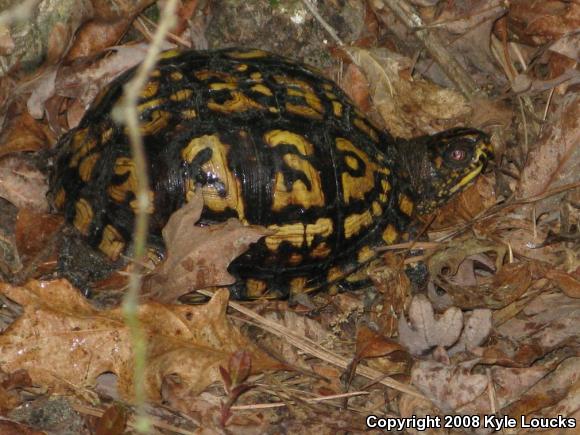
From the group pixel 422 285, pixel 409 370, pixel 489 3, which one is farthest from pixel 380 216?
pixel 489 3

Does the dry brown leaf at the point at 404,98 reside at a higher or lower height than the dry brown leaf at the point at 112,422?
higher

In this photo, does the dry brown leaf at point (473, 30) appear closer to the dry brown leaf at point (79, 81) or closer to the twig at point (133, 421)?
the dry brown leaf at point (79, 81)

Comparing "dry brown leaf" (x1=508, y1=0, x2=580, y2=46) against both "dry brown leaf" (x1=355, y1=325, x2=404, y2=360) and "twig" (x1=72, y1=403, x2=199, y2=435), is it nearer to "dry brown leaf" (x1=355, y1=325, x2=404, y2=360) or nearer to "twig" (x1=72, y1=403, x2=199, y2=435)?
"dry brown leaf" (x1=355, y1=325, x2=404, y2=360)

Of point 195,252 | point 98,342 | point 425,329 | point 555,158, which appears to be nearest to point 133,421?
point 98,342

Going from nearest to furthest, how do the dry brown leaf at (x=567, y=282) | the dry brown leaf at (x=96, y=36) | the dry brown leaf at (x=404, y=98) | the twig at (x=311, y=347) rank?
the twig at (x=311, y=347), the dry brown leaf at (x=567, y=282), the dry brown leaf at (x=96, y=36), the dry brown leaf at (x=404, y=98)

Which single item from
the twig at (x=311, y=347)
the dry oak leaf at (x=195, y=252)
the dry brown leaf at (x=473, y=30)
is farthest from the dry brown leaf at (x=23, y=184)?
the dry brown leaf at (x=473, y=30)

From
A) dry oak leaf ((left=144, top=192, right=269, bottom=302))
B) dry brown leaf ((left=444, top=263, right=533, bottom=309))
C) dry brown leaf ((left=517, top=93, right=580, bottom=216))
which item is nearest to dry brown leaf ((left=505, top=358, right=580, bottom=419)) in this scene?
dry brown leaf ((left=444, top=263, right=533, bottom=309))

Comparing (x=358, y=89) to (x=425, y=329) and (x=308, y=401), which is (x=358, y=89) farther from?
(x=308, y=401)
